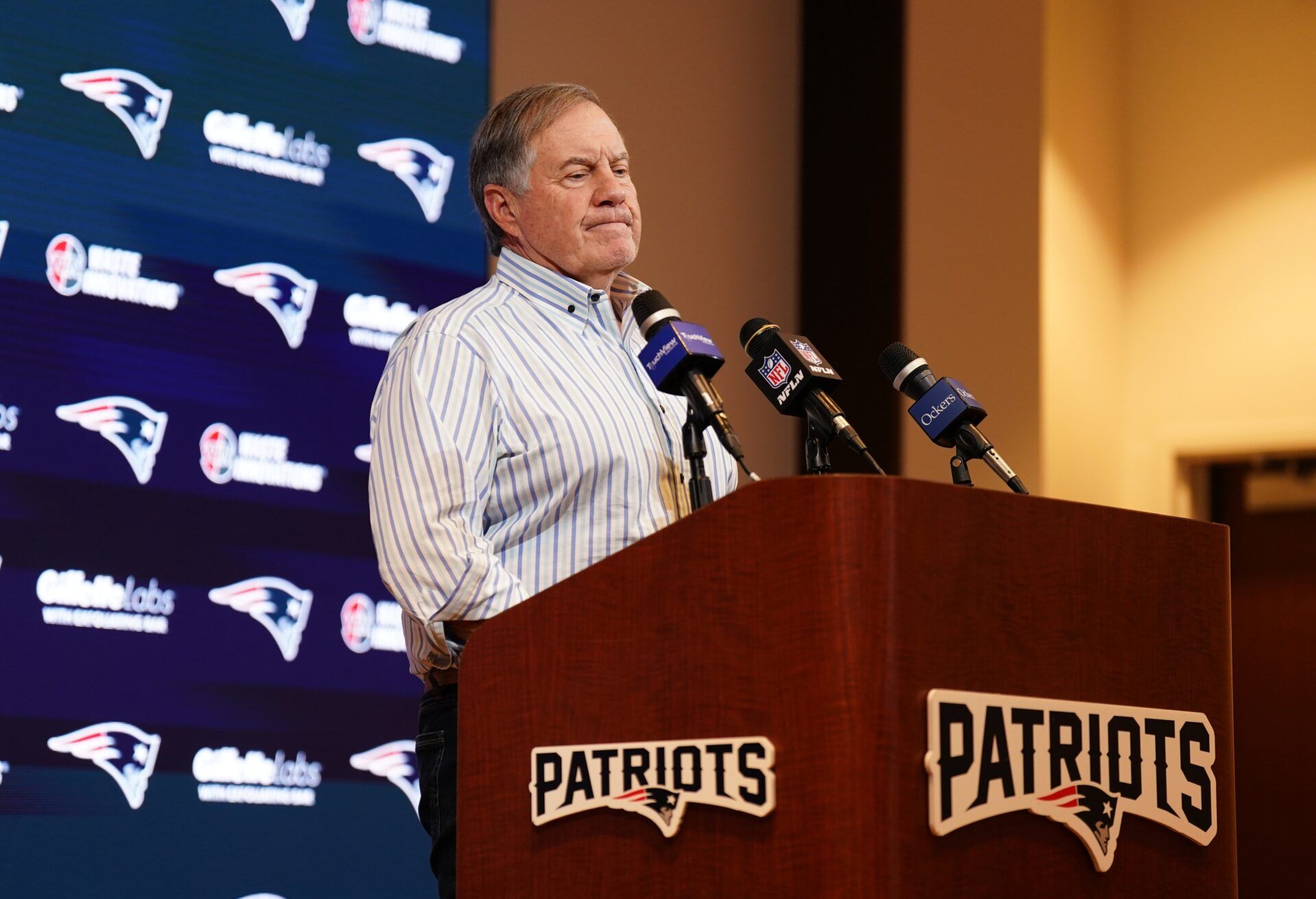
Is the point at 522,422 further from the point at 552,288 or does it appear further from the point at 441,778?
the point at 441,778

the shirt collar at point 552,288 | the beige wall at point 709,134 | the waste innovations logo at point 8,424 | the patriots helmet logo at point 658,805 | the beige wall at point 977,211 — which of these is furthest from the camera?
the beige wall at point 977,211

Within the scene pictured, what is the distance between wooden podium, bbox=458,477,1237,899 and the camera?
1.27 m

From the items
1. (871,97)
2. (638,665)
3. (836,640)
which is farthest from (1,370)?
(871,97)

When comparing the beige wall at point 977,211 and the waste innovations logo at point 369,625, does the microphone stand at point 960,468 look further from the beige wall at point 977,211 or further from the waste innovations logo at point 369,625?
the beige wall at point 977,211

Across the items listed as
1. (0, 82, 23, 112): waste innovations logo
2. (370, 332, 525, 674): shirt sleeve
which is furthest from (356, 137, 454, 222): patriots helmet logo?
(370, 332, 525, 674): shirt sleeve

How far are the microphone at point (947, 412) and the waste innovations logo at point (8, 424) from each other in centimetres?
196

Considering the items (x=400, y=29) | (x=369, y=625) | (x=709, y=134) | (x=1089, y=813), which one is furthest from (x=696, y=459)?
(x=709, y=134)

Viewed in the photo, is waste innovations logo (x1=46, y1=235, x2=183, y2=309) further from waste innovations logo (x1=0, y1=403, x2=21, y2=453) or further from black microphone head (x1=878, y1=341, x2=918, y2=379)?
black microphone head (x1=878, y1=341, x2=918, y2=379)

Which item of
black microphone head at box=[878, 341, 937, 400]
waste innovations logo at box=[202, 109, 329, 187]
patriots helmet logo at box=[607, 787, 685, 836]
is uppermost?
waste innovations logo at box=[202, 109, 329, 187]

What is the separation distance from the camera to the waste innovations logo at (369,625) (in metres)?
3.62

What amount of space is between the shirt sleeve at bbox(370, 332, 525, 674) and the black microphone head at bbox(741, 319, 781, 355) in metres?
0.28

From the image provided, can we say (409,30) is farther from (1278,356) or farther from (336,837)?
(1278,356)

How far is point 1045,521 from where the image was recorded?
4.56ft

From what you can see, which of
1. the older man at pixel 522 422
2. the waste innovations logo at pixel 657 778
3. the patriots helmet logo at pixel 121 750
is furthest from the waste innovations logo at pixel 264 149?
the waste innovations logo at pixel 657 778
